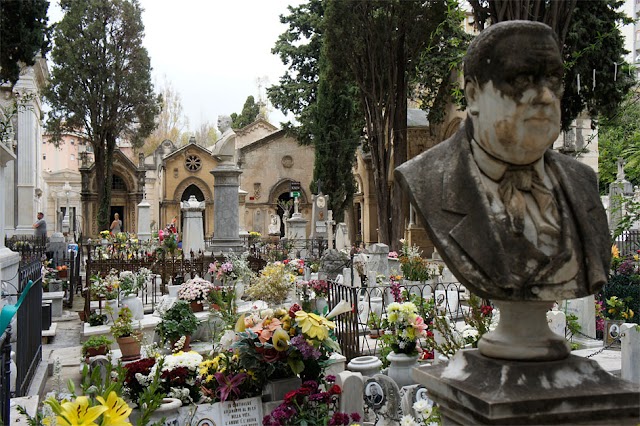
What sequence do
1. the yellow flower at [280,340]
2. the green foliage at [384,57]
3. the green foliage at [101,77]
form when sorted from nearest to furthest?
the yellow flower at [280,340] < the green foliage at [384,57] < the green foliage at [101,77]

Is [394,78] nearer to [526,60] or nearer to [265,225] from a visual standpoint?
[526,60]

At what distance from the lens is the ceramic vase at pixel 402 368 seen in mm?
5695

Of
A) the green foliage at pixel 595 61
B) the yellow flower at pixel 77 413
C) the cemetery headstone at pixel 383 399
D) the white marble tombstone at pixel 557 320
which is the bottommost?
the cemetery headstone at pixel 383 399

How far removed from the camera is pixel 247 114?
5975 cm

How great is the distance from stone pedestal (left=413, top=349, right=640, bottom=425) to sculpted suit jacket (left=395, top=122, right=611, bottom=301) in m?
0.32

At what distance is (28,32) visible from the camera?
1565 cm

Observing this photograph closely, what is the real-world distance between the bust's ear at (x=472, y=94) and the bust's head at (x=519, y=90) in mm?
57

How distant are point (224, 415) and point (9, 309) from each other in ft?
5.75

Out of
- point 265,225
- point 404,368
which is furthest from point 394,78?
point 265,225

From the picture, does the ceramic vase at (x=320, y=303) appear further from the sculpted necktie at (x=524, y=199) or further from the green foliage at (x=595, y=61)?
the green foliage at (x=595, y=61)

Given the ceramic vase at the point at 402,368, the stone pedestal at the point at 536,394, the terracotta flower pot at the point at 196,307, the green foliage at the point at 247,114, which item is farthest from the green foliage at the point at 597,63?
the green foliage at the point at 247,114

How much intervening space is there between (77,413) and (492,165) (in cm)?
206

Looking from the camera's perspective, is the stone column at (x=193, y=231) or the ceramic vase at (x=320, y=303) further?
the stone column at (x=193, y=231)

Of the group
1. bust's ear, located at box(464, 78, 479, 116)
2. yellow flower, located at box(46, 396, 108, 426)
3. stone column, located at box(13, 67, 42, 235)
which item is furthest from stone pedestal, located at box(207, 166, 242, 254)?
stone column, located at box(13, 67, 42, 235)
